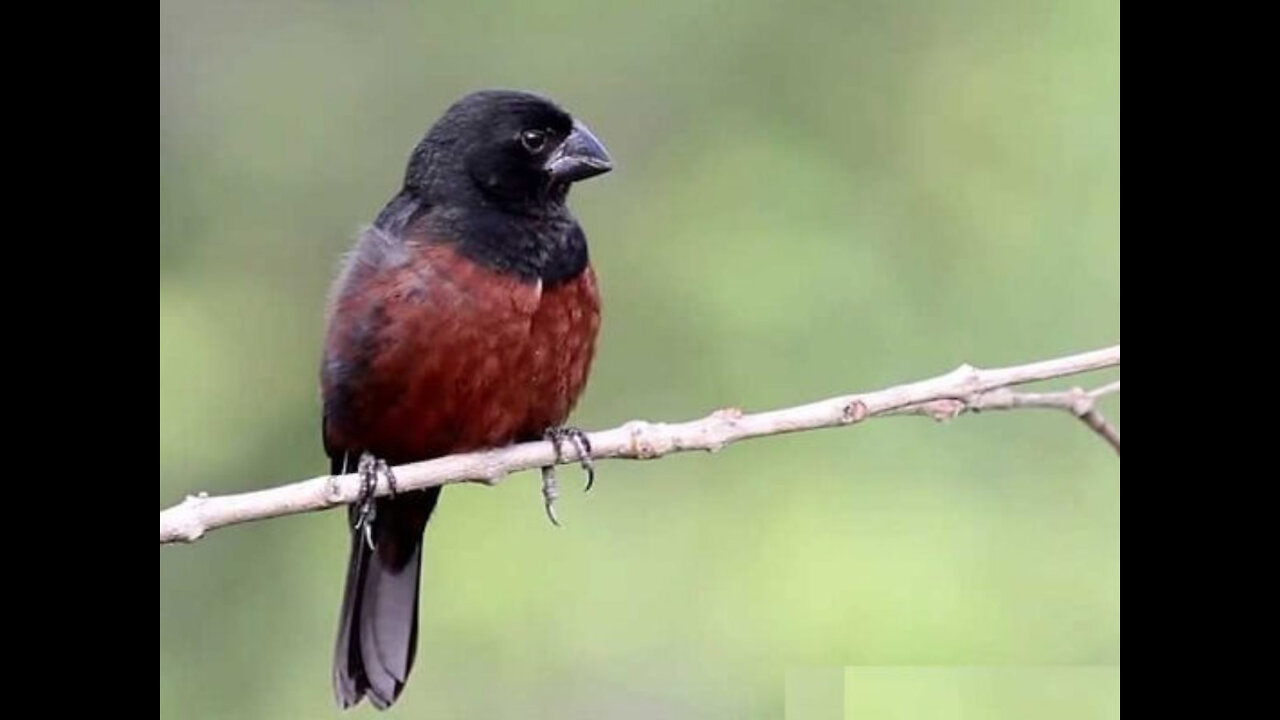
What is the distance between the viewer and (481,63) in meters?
8.03

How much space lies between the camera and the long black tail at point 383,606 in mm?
4535

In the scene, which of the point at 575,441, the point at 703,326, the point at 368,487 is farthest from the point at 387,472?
the point at 703,326

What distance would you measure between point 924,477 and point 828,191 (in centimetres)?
157

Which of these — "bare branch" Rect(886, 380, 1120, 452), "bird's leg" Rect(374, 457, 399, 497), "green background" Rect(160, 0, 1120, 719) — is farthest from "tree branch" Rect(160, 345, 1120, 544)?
"green background" Rect(160, 0, 1120, 719)

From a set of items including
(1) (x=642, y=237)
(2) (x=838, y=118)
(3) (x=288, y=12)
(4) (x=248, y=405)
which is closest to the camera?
Answer: (4) (x=248, y=405)

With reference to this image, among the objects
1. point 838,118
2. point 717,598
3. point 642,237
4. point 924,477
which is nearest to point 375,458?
point 717,598

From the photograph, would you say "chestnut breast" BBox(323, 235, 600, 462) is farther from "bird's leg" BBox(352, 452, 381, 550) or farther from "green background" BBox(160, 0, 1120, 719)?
"green background" BBox(160, 0, 1120, 719)

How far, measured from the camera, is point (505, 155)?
438 centimetres

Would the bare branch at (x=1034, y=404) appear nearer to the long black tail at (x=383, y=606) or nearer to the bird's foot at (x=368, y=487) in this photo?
the bird's foot at (x=368, y=487)

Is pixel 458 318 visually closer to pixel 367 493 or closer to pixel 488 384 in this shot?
pixel 488 384

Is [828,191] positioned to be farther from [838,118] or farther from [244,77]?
[244,77]

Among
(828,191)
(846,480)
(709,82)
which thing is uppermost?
(709,82)

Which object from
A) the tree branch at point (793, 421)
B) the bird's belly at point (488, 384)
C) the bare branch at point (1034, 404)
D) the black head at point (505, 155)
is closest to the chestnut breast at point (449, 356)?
the bird's belly at point (488, 384)

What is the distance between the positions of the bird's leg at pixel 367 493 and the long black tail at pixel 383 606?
0.36 feet
